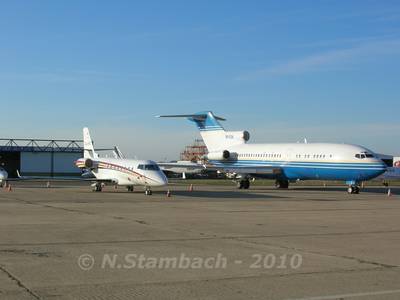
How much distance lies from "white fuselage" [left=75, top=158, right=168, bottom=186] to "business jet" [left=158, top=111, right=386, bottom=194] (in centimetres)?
1332

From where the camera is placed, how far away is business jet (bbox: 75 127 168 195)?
114 ft

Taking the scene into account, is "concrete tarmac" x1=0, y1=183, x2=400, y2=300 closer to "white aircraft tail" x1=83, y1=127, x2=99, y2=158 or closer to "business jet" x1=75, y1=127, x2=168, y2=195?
"business jet" x1=75, y1=127, x2=168, y2=195

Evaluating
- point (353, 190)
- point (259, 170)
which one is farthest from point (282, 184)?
point (353, 190)

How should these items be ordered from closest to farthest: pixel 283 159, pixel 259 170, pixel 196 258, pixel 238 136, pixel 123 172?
pixel 196 258 < pixel 123 172 < pixel 283 159 < pixel 259 170 < pixel 238 136

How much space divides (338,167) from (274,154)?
739 centimetres

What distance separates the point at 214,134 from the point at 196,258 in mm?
45198

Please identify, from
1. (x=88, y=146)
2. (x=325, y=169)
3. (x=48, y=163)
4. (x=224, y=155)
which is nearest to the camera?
(x=325, y=169)

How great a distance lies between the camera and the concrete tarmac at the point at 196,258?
25.6 ft

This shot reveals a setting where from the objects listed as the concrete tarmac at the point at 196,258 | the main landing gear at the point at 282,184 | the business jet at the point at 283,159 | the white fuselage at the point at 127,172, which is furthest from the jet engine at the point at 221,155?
the concrete tarmac at the point at 196,258

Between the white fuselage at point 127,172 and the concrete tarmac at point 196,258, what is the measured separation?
16211mm

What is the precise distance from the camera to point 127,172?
36.3 meters

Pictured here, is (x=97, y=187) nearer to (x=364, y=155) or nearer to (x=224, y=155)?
(x=224, y=155)

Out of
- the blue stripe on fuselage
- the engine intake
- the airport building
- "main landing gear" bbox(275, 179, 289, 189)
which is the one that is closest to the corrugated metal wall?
the airport building

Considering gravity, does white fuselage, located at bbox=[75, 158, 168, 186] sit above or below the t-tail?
below
